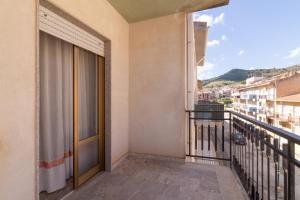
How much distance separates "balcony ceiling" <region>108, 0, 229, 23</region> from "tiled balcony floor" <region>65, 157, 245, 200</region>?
276 cm

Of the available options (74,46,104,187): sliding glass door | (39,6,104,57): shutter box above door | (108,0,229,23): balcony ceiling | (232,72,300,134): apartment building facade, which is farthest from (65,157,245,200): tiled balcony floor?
(232,72,300,134): apartment building facade

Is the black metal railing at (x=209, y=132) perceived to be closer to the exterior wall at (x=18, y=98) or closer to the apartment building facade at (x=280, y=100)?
the exterior wall at (x=18, y=98)

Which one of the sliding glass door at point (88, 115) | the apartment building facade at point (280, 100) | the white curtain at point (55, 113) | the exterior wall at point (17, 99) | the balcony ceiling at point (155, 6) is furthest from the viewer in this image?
the apartment building facade at point (280, 100)

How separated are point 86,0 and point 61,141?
186 cm

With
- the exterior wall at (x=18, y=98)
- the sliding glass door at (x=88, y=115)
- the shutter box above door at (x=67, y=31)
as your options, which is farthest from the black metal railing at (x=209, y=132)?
the exterior wall at (x=18, y=98)

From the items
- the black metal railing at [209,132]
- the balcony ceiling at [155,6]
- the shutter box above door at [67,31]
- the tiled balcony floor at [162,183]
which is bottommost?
the tiled balcony floor at [162,183]

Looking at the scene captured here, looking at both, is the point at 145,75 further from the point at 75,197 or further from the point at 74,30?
the point at 75,197

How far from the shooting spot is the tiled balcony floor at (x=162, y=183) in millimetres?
2139

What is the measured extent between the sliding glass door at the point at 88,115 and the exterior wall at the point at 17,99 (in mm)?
798

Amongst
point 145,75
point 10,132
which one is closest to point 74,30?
point 10,132

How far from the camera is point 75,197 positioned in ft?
6.91

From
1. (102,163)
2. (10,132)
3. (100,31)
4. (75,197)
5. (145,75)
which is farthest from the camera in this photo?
(145,75)

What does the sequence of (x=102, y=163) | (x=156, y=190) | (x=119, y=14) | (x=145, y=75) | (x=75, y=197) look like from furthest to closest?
(x=145, y=75) → (x=119, y=14) → (x=102, y=163) → (x=156, y=190) → (x=75, y=197)

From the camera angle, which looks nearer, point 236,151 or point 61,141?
point 61,141
